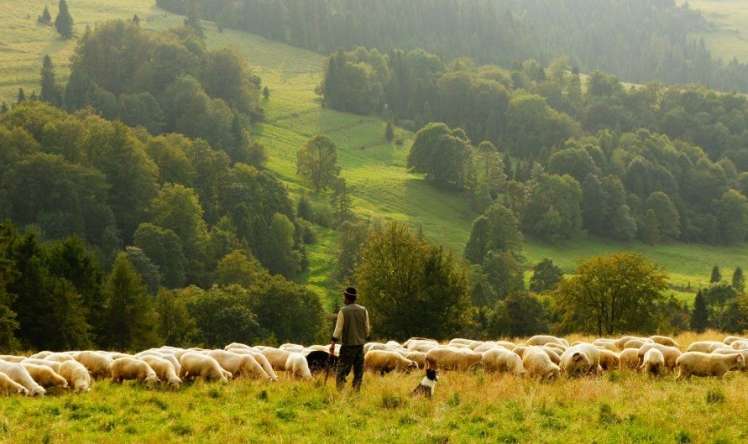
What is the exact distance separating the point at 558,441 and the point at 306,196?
492ft

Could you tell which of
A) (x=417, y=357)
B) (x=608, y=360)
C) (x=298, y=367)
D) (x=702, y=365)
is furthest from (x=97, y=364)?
(x=702, y=365)

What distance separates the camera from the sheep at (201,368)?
2384cm

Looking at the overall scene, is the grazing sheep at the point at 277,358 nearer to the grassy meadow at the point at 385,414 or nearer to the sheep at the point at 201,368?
the sheep at the point at 201,368

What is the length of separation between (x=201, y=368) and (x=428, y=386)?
20.0 feet

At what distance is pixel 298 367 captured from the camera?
2555cm

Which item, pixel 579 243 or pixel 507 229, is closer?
pixel 507 229

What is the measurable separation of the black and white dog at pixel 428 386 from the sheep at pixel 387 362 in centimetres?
507

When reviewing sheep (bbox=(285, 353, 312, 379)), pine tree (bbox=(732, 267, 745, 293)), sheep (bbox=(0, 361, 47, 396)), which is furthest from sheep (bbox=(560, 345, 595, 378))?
pine tree (bbox=(732, 267, 745, 293))

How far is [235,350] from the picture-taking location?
27453 millimetres

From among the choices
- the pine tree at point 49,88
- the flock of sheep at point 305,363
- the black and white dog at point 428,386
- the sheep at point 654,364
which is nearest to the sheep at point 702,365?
the flock of sheep at point 305,363

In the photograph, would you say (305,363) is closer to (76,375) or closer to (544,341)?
(76,375)

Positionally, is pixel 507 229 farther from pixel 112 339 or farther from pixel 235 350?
pixel 235 350

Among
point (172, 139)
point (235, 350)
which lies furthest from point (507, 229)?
point (235, 350)

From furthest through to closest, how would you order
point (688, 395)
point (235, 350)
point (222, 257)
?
1. point (222, 257)
2. point (235, 350)
3. point (688, 395)
